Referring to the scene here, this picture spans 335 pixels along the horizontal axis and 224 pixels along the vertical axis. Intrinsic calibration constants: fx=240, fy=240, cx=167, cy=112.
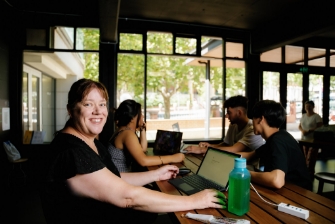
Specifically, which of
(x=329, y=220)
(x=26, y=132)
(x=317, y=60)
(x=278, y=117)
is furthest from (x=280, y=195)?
(x=317, y=60)

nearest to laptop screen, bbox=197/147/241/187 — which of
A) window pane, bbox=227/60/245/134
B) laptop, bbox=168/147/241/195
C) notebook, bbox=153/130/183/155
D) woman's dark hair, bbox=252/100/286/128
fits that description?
laptop, bbox=168/147/241/195

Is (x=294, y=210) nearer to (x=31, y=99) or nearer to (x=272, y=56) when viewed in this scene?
(x=31, y=99)

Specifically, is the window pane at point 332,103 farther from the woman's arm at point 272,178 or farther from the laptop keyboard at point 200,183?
the laptop keyboard at point 200,183

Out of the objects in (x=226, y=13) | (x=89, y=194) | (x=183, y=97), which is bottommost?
(x=89, y=194)

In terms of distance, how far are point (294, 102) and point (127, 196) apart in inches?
246

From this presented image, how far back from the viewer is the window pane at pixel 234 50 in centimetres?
572

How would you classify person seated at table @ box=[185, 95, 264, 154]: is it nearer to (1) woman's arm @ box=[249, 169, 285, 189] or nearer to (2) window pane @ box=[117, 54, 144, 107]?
(1) woman's arm @ box=[249, 169, 285, 189]

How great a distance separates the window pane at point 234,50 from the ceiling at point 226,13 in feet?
1.78

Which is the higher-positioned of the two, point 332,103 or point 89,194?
point 332,103

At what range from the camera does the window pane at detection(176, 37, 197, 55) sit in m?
5.41

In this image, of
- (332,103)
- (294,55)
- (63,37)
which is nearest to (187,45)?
(63,37)

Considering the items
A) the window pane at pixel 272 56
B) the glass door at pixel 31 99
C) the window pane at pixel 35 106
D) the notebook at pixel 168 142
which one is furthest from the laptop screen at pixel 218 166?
the window pane at pixel 272 56

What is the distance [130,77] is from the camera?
16.8 feet

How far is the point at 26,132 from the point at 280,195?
15.6ft
